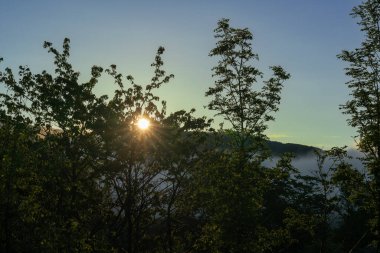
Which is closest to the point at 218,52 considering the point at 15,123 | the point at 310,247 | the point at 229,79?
the point at 229,79

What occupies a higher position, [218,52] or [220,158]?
[218,52]

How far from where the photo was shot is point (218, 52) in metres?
32.9

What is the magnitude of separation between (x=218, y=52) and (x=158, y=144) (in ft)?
50.4

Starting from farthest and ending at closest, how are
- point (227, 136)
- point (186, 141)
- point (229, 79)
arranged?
point (229, 79), point (227, 136), point (186, 141)

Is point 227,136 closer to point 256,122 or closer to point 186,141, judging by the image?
point 256,122

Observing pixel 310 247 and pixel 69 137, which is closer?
pixel 69 137

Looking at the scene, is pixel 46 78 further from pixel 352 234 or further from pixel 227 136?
pixel 352 234

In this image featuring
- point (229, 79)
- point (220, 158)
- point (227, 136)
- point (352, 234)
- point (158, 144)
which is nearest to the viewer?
point (158, 144)

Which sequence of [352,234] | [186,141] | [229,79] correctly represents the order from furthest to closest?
[352,234], [229,79], [186,141]

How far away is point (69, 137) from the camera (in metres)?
21.3

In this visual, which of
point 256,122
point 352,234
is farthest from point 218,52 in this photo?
point 352,234

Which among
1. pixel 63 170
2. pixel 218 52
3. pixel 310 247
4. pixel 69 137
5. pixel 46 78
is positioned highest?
pixel 218 52

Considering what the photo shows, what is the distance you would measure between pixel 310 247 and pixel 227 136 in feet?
95.2

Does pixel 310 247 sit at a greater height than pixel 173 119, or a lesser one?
lesser
